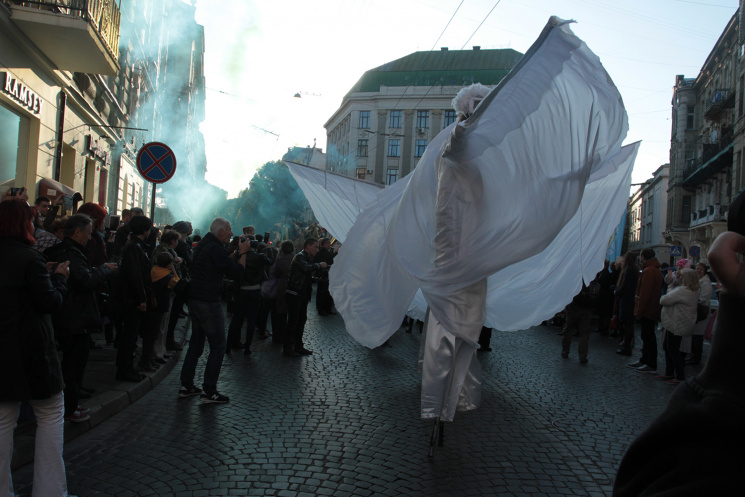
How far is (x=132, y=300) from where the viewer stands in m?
6.34

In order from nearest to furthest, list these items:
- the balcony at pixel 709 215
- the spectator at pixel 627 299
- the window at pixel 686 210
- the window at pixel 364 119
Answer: the spectator at pixel 627 299 < the balcony at pixel 709 215 < the window at pixel 686 210 < the window at pixel 364 119

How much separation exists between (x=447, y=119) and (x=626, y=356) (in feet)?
176

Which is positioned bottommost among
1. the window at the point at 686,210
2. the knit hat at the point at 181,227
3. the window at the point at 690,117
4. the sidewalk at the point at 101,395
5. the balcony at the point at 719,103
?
the sidewalk at the point at 101,395

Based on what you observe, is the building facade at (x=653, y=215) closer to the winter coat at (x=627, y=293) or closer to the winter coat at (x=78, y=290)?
the winter coat at (x=627, y=293)

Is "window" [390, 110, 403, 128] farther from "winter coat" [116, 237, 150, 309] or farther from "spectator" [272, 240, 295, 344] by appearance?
"winter coat" [116, 237, 150, 309]

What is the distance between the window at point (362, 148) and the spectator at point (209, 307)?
59.4m

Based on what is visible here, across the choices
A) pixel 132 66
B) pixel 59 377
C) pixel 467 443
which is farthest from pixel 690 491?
pixel 132 66

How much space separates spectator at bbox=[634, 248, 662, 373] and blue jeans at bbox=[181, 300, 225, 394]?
6.48 metres

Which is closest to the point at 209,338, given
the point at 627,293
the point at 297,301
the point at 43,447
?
the point at 43,447

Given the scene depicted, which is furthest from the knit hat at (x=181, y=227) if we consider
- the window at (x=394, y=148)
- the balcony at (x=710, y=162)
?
the window at (x=394, y=148)

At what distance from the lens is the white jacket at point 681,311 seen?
8133 mm

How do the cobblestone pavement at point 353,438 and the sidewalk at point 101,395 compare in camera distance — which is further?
the sidewalk at point 101,395

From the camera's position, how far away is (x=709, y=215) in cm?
3881

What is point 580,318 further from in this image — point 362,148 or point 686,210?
point 362,148
